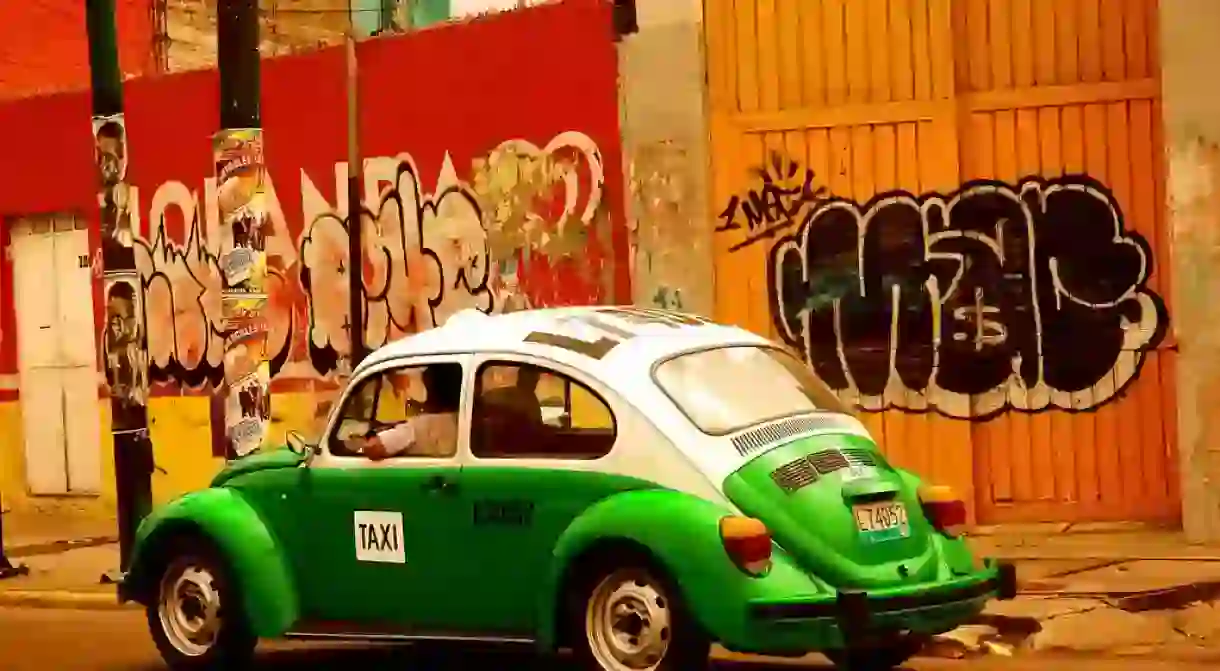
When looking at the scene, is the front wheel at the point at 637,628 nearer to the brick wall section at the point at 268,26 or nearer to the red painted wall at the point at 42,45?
the red painted wall at the point at 42,45

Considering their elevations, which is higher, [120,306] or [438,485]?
[120,306]

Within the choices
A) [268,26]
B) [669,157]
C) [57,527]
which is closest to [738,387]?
[669,157]

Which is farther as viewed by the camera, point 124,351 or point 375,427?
point 124,351

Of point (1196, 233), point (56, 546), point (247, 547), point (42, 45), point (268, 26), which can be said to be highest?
point (268, 26)

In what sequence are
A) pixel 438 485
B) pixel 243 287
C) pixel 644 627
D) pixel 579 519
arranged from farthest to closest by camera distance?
pixel 243 287 < pixel 438 485 < pixel 579 519 < pixel 644 627

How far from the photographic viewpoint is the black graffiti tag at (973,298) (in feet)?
40.5

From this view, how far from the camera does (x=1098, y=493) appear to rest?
40.7 ft

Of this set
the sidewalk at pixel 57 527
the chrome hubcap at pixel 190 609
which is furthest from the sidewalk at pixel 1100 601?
the sidewalk at pixel 57 527

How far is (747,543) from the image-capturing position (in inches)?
286

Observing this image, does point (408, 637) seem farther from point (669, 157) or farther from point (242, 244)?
point (669, 157)

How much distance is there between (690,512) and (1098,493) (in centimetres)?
579

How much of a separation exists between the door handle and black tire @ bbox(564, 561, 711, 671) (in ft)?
2.70

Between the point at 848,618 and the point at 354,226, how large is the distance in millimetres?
8827

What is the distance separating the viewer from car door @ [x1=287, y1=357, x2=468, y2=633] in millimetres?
8320
